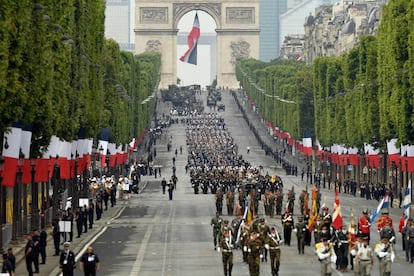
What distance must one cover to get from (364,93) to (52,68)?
6096 centimetres

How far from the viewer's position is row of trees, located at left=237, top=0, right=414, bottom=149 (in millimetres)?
96062

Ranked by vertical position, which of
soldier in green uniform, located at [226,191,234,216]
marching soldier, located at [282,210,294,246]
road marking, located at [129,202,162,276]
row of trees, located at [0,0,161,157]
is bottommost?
road marking, located at [129,202,162,276]

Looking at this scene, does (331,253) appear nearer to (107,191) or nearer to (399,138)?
(399,138)

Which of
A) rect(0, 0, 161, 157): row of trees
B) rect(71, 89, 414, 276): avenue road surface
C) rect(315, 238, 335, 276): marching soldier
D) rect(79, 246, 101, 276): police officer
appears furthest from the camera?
rect(71, 89, 414, 276): avenue road surface

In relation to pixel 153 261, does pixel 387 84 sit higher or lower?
higher

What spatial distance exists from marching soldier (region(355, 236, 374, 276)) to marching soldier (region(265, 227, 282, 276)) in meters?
4.05

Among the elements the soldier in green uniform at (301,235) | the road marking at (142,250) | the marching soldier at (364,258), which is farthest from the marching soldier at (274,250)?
the soldier in green uniform at (301,235)

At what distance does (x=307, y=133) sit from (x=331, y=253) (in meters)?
111

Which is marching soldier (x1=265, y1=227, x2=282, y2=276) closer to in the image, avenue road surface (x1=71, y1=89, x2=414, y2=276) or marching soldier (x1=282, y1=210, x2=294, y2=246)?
avenue road surface (x1=71, y1=89, x2=414, y2=276)

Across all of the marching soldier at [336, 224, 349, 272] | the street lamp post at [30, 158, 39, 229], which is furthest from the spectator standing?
the street lamp post at [30, 158, 39, 229]

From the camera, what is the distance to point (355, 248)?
48000 mm

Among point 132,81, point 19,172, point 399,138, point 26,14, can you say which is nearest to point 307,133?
point 132,81

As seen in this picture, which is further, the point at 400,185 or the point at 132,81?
the point at 132,81

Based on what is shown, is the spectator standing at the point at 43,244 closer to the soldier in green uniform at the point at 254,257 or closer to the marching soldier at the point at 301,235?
the soldier in green uniform at the point at 254,257
